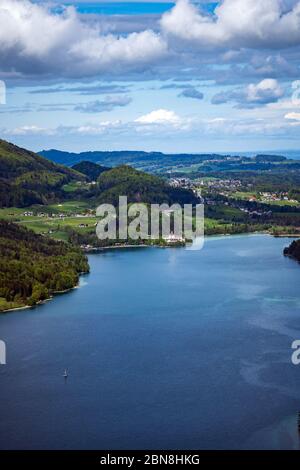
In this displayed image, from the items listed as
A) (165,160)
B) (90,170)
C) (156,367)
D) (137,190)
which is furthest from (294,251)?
(165,160)

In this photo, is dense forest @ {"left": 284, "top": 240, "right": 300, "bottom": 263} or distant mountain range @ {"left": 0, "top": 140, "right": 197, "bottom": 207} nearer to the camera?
dense forest @ {"left": 284, "top": 240, "right": 300, "bottom": 263}

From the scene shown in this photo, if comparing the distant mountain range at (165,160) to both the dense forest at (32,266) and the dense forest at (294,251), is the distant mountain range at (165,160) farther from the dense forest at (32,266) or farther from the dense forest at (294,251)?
the dense forest at (32,266)

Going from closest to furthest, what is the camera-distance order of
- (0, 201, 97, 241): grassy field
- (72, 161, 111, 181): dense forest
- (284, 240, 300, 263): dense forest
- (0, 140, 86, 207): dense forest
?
(284, 240, 300, 263): dense forest → (0, 201, 97, 241): grassy field → (0, 140, 86, 207): dense forest → (72, 161, 111, 181): dense forest

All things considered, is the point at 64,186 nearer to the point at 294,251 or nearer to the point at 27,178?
the point at 27,178

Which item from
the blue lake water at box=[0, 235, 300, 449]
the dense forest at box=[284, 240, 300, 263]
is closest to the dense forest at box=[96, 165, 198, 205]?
the dense forest at box=[284, 240, 300, 263]

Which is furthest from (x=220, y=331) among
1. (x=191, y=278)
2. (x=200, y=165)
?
(x=200, y=165)

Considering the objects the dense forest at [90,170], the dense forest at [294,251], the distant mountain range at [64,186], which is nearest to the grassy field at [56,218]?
the distant mountain range at [64,186]

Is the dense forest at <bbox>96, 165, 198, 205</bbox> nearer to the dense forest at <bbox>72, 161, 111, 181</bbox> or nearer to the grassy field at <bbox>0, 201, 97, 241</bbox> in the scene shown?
the grassy field at <bbox>0, 201, 97, 241</bbox>
